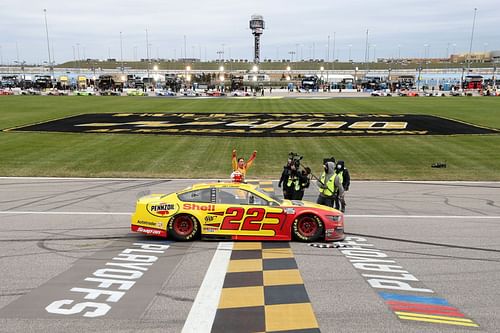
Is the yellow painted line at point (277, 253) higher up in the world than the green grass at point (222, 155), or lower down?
higher up

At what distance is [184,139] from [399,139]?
13.0 m

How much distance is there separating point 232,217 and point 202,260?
1.44 meters

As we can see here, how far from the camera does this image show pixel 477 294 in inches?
296

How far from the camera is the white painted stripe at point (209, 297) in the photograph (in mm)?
6367

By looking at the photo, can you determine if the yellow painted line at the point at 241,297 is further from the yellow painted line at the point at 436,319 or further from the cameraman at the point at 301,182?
the cameraman at the point at 301,182

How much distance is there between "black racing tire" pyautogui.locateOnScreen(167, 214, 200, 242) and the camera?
10.3 m

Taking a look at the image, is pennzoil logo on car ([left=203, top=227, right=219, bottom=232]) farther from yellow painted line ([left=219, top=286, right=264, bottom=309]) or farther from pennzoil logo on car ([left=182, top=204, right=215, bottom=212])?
yellow painted line ([left=219, top=286, right=264, bottom=309])

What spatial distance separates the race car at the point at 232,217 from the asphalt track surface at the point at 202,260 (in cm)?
36

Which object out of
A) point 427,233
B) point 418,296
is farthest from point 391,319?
point 427,233

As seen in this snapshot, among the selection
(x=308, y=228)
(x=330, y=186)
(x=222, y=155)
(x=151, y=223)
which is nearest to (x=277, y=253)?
(x=308, y=228)

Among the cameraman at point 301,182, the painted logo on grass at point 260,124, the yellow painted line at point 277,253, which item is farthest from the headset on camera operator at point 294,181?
the painted logo on grass at point 260,124

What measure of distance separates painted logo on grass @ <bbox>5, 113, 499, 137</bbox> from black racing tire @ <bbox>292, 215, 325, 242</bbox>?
58.8 ft

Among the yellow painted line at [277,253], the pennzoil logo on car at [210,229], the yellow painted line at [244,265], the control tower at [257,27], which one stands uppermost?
the control tower at [257,27]

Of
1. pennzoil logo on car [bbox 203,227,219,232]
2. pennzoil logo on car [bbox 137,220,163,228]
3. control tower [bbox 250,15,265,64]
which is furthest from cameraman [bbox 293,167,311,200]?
control tower [bbox 250,15,265,64]
